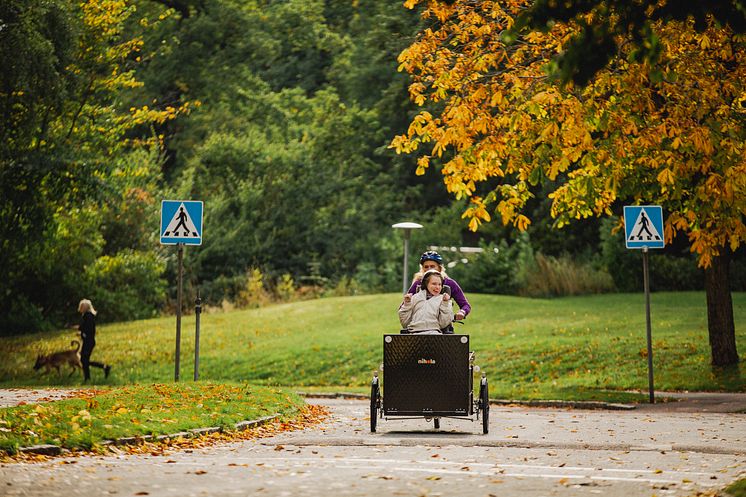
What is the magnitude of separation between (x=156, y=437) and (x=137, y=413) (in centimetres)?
145

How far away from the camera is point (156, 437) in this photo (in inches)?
524

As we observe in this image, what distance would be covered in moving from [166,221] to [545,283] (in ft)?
79.5

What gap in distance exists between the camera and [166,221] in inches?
821

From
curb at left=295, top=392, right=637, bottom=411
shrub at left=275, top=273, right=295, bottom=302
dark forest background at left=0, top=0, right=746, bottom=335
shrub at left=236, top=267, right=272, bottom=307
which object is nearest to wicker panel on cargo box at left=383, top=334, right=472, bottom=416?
curb at left=295, top=392, right=637, bottom=411

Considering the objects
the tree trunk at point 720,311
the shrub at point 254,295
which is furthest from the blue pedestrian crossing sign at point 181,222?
the shrub at point 254,295

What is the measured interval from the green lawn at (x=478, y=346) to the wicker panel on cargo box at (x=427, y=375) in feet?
25.3

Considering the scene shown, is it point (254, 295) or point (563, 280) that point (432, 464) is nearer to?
point (563, 280)

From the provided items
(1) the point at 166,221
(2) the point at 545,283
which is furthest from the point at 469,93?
(2) the point at 545,283

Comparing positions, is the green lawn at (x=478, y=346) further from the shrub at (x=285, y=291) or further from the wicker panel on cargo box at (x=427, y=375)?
the wicker panel on cargo box at (x=427, y=375)

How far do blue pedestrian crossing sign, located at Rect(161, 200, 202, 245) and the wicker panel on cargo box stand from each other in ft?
24.6

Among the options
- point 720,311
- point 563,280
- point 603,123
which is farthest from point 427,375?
point 563,280

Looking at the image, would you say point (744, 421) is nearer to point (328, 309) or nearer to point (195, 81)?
point (328, 309)

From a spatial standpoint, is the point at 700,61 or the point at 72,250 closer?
the point at 700,61

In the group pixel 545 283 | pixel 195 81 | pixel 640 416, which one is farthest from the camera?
pixel 195 81
